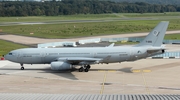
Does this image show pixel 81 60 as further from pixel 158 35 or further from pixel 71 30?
pixel 71 30

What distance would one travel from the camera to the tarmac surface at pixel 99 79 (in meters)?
39.6

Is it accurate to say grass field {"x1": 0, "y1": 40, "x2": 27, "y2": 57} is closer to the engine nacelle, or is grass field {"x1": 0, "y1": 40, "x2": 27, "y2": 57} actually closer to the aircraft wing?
the engine nacelle

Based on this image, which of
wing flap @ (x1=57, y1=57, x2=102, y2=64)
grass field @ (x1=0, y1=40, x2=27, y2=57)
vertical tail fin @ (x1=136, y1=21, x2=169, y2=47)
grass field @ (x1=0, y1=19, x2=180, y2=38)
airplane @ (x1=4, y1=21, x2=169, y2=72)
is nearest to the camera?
wing flap @ (x1=57, y1=57, x2=102, y2=64)

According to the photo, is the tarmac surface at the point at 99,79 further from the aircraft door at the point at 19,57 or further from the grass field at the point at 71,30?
the grass field at the point at 71,30

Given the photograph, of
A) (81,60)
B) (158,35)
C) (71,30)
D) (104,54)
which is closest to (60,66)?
(81,60)

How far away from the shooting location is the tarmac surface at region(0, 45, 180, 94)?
39562 millimetres

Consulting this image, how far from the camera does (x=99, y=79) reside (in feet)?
150

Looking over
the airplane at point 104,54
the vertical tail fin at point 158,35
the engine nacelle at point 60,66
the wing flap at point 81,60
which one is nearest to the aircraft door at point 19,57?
the airplane at point 104,54

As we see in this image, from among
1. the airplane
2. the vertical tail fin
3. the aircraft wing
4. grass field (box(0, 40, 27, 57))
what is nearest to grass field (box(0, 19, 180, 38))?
grass field (box(0, 40, 27, 57))

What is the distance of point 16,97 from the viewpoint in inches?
834

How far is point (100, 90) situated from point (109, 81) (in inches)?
202

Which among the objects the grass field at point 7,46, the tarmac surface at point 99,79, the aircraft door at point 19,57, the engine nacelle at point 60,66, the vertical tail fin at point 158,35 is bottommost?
the tarmac surface at point 99,79

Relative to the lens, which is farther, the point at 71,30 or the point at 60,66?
the point at 71,30

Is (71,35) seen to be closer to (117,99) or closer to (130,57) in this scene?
(130,57)
